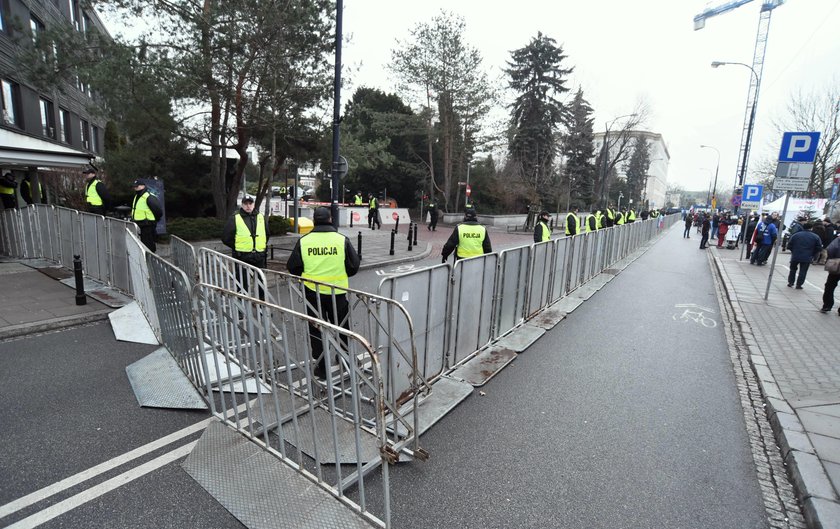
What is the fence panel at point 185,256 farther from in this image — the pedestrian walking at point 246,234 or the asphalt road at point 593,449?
the asphalt road at point 593,449

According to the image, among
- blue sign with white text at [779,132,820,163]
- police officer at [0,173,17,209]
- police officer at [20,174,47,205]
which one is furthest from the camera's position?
police officer at [20,174,47,205]

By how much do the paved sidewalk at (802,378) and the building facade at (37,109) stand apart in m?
13.6

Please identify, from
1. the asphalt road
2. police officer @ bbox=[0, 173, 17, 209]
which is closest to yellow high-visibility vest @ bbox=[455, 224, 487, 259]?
the asphalt road

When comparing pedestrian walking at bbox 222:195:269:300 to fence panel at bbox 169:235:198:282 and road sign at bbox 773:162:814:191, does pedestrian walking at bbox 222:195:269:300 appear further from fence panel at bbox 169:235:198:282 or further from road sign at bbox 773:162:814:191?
road sign at bbox 773:162:814:191

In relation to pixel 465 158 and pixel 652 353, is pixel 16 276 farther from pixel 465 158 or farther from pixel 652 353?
pixel 465 158

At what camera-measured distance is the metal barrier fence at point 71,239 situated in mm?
7741

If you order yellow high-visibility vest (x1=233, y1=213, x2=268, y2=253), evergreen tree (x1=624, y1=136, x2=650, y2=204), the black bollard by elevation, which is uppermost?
evergreen tree (x1=624, y1=136, x2=650, y2=204)

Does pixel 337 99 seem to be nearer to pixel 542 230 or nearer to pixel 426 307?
pixel 542 230

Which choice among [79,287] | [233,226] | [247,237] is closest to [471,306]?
[247,237]

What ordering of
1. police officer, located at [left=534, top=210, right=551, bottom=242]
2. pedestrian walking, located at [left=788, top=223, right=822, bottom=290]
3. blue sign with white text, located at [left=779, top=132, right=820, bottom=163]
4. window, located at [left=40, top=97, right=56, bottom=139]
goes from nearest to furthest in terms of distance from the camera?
blue sign with white text, located at [left=779, top=132, right=820, bottom=163] < police officer, located at [left=534, top=210, right=551, bottom=242] < pedestrian walking, located at [left=788, top=223, right=822, bottom=290] < window, located at [left=40, top=97, right=56, bottom=139]

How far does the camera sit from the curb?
5.82 meters

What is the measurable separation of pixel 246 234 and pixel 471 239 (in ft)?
11.6

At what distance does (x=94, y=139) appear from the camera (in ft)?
102

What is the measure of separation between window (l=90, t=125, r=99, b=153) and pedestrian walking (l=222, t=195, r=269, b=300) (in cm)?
3156
